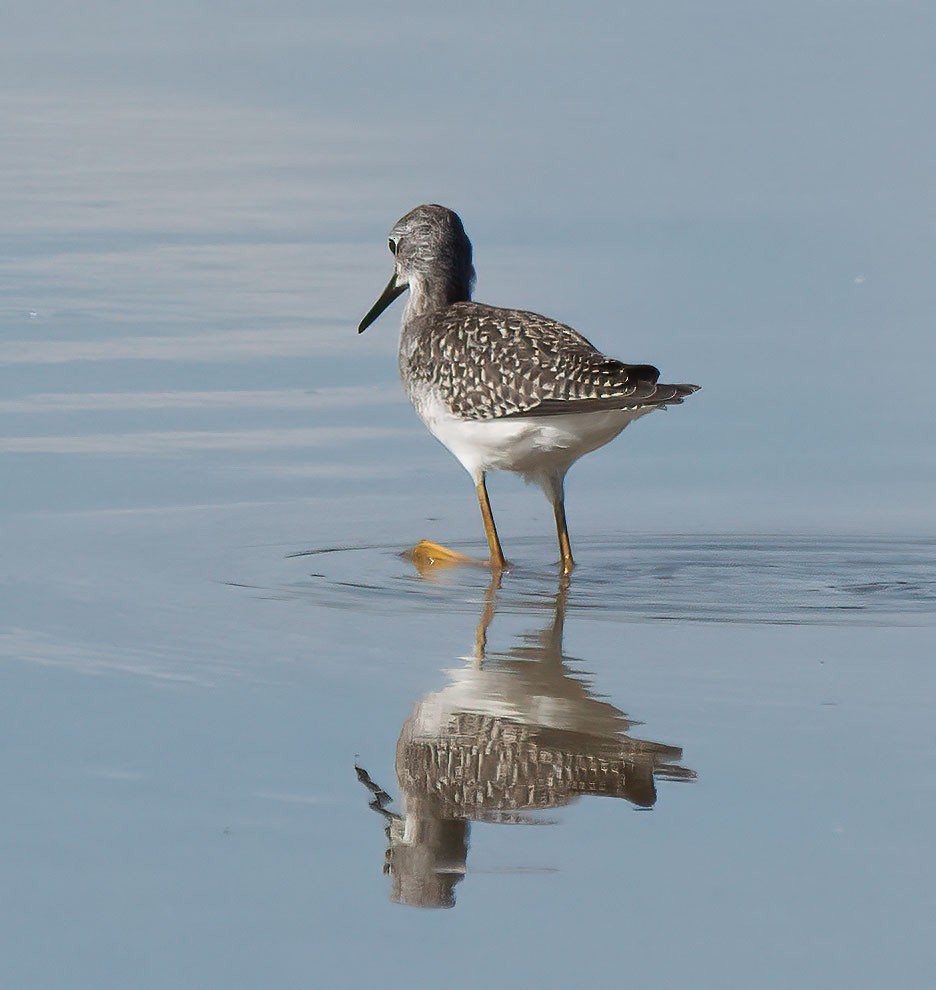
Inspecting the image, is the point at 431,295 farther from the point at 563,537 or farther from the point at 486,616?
the point at 486,616

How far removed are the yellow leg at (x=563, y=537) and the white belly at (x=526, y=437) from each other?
0.44 feet

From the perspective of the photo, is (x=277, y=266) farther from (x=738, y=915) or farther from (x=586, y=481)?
(x=738, y=915)

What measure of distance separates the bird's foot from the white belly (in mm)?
497

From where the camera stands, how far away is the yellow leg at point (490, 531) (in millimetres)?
8883

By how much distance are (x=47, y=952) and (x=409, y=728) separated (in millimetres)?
1702

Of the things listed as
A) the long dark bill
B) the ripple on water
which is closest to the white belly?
the ripple on water

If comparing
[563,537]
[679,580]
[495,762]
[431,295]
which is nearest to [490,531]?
[563,537]

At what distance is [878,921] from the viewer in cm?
481

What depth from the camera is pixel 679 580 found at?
Answer: 27.2 feet

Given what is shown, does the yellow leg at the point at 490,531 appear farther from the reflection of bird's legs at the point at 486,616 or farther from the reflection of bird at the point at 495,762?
the reflection of bird at the point at 495,762

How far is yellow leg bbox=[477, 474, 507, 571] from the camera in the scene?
8.88 metres

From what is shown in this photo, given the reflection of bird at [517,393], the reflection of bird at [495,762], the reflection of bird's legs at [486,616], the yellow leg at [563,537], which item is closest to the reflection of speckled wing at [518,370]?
the reflection of bird at [517,393]

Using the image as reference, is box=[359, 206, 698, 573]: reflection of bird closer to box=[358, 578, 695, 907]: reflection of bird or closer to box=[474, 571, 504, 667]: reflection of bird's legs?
box=[474, 571, 504, 667]: reflection of bird's legs

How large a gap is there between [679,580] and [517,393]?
40.1 inches
